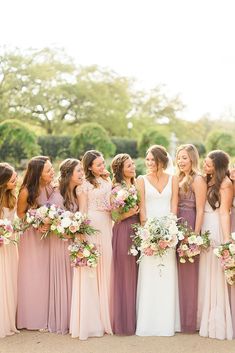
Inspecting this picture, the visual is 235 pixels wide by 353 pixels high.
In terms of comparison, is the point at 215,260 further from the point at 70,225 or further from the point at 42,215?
the point at 42,215

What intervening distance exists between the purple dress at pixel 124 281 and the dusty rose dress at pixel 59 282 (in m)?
0.57

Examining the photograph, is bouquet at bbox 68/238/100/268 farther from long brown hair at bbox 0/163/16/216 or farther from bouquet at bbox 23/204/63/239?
long brown hair at bbox 0/163/16/216

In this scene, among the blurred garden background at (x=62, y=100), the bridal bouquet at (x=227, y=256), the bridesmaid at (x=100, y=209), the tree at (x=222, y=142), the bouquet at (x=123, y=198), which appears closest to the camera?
the bridal bouquet at (x=227, y=256)

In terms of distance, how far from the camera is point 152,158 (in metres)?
6.29

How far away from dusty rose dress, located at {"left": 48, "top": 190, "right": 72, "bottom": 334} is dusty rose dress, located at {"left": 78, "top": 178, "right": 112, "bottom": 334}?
0.37 metres

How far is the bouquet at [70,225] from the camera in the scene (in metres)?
5.95

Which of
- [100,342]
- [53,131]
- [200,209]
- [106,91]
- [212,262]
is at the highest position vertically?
[106,91]

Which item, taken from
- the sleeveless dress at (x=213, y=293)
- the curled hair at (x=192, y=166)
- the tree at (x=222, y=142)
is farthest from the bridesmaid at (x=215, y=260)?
the tree at (x=222, y=142)

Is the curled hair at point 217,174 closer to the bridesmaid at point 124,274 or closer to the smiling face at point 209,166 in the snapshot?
the smiling face at point 209,166

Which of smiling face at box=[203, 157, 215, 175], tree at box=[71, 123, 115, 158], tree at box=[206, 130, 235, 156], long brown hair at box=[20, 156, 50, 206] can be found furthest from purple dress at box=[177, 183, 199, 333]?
tree at box=[206, 130, 235, 156]

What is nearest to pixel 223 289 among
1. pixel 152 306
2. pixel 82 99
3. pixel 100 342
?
pixel 152 306

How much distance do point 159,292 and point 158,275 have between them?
199mm

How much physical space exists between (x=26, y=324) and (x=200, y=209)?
2.52 meters

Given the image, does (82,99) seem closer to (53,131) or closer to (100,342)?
(53,131)
